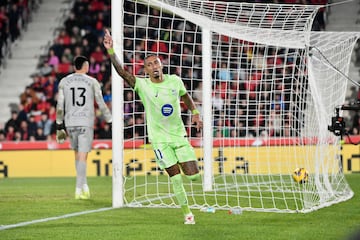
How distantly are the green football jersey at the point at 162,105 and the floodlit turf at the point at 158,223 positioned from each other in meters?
0.99

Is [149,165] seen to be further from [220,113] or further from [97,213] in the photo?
[97,213]

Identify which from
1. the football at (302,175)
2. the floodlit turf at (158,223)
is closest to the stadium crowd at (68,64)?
the football at (302,175)

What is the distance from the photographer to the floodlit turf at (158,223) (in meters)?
8.38

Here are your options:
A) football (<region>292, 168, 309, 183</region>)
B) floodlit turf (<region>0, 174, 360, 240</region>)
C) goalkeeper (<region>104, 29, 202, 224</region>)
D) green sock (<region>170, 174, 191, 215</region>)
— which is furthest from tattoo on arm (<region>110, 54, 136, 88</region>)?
football (<region>292, 168, 309, 183</region>)

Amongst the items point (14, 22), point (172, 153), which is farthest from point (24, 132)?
point (172, 153)

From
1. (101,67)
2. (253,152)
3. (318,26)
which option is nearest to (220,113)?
(253,152)

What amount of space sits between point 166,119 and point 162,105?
0.54 feet

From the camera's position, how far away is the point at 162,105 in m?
9.77

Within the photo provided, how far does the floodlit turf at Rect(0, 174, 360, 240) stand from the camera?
8375 mm

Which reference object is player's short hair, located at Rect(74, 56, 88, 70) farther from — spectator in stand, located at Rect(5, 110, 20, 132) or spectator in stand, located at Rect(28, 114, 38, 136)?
spectator in stand, located at Rect(5, 110, 20, 132)

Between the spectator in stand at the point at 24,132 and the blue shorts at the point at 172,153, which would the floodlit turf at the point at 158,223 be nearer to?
the blue shorts at the point at 172,153

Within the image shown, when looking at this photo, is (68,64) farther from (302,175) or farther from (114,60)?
(114,60)

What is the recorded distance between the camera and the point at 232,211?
10617mm

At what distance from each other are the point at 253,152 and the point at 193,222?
31.1ft
